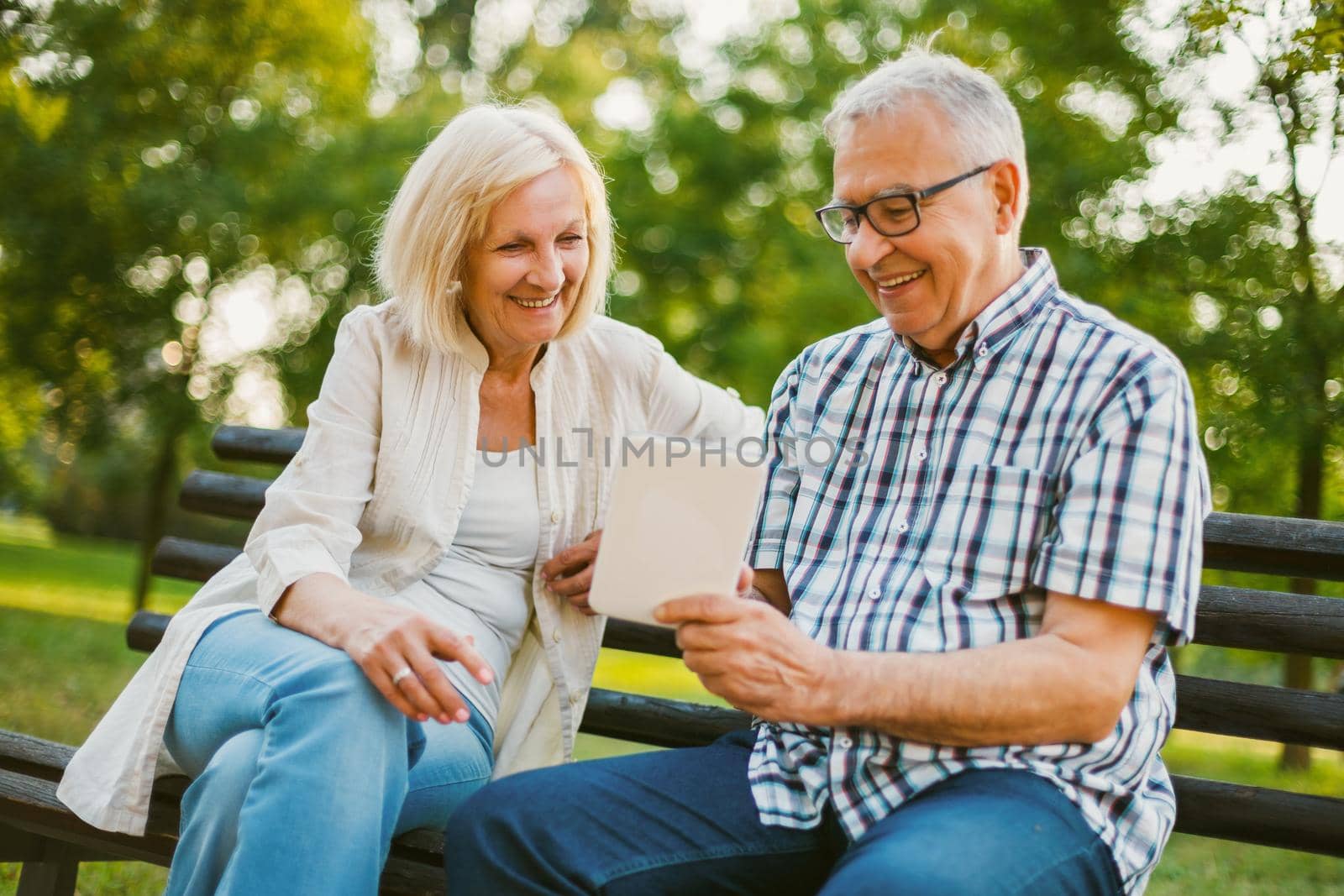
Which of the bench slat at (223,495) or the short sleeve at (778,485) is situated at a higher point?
the short sleeve at (778,485)

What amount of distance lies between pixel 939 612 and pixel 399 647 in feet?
3.12

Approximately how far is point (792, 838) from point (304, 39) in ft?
36.6

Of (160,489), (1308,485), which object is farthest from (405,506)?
(160,489)

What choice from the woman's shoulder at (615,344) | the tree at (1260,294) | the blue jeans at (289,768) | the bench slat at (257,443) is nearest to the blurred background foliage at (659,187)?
the tree at (1260,294)

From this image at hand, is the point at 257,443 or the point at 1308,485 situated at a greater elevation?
the point at 1308,485

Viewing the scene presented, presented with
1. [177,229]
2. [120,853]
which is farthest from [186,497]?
[177,229]

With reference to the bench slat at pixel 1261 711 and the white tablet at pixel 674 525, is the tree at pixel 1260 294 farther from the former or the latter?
the white tablet at pixel 674 525

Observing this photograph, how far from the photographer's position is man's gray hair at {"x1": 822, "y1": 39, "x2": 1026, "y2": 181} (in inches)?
85.4

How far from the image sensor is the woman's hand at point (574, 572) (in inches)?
104

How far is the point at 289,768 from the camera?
200cm

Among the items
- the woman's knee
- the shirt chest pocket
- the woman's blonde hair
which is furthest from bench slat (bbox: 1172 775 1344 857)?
the woman's knee

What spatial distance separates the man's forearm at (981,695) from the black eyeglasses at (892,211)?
794mm

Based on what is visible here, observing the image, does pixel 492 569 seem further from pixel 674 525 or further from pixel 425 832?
pixel 674 525

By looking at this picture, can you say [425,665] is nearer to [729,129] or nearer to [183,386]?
[183,386]
